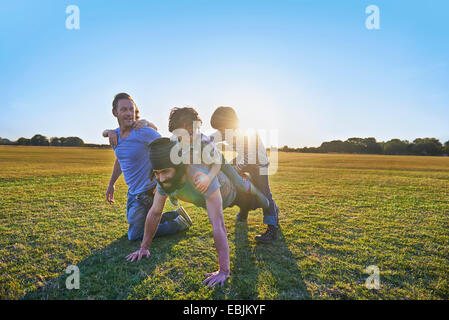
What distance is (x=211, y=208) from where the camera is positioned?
2.49 meters

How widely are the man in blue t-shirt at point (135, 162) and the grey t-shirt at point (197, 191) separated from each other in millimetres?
956

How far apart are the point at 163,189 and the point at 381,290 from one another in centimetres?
285

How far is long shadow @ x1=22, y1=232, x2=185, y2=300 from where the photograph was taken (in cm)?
234

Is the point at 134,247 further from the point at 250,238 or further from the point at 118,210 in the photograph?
the point at 118,210

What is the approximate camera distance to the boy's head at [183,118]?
8.86 ft

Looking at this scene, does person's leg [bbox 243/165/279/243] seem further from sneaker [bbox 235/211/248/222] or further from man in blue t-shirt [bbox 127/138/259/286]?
man in blue t-shirt [bbox 127/138/259/286]

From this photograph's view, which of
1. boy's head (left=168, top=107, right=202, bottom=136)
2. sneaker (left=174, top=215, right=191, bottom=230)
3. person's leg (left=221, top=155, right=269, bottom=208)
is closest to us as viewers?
boy's head (left=168, top=107, right=202, bottom=136)

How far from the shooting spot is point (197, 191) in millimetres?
2883

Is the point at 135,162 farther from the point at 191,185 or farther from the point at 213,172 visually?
the point at 213,172

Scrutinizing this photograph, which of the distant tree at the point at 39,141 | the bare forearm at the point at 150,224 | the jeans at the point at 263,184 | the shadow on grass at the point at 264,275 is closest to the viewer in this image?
the shadow on grass at the point at 264,275

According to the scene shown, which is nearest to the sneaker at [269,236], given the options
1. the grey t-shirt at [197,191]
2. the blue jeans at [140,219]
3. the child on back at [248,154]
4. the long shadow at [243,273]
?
the child on back at [248,154]

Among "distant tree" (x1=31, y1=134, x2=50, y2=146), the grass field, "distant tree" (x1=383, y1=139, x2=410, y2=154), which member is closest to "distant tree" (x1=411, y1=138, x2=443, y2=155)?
"distant tree" (x1=383, y1=139, x2=410, y2=154)

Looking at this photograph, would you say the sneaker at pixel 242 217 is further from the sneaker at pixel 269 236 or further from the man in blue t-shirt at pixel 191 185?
the man in blue t-shirt at pixel 191 185

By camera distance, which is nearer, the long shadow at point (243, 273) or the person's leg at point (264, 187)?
the long shadow at point (243, 273)
